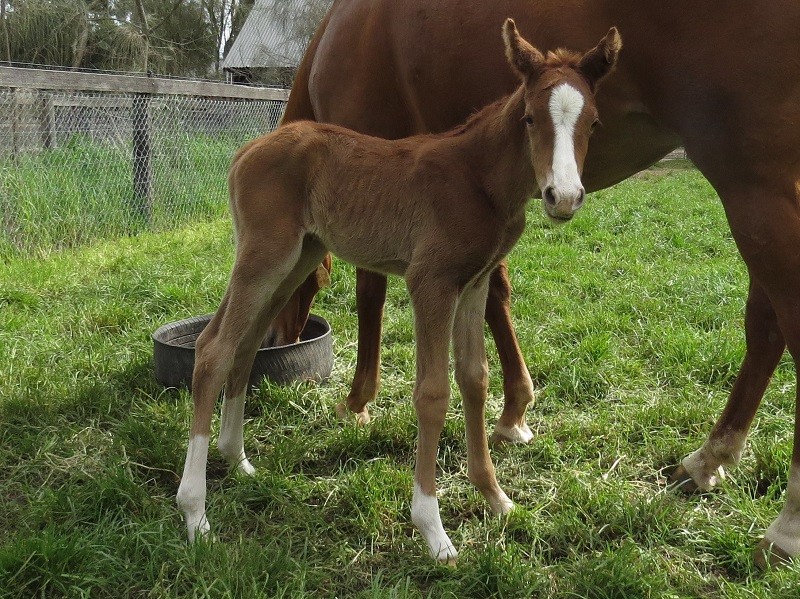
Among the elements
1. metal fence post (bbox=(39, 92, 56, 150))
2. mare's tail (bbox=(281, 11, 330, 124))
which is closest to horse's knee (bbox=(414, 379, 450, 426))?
mare's tail (bbox=(281, 11, 330, 124))

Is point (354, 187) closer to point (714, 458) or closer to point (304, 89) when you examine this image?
point (304, 89)

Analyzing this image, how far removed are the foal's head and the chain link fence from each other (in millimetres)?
5053

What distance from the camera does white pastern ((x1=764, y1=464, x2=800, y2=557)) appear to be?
92.7 inches

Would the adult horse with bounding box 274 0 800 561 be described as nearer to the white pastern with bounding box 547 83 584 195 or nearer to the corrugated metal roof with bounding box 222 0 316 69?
the white pastern with bounding box 547 83 584 195

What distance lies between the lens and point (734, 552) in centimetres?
241

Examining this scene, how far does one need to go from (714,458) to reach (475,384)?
1014 mm

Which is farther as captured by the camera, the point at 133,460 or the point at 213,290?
the point at 213,290

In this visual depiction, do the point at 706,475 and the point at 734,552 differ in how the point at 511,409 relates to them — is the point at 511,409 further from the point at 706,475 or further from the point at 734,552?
the point at 734,552

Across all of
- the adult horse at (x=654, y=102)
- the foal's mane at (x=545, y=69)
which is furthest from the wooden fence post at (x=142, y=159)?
the foal's mane at (x=545, y=69)

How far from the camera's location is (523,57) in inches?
88.7

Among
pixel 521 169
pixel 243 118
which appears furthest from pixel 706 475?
pixel 243 118

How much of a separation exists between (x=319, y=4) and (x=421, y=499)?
825 inches

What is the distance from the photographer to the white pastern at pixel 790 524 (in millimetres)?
2354

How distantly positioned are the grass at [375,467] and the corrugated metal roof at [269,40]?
61.5 ft
